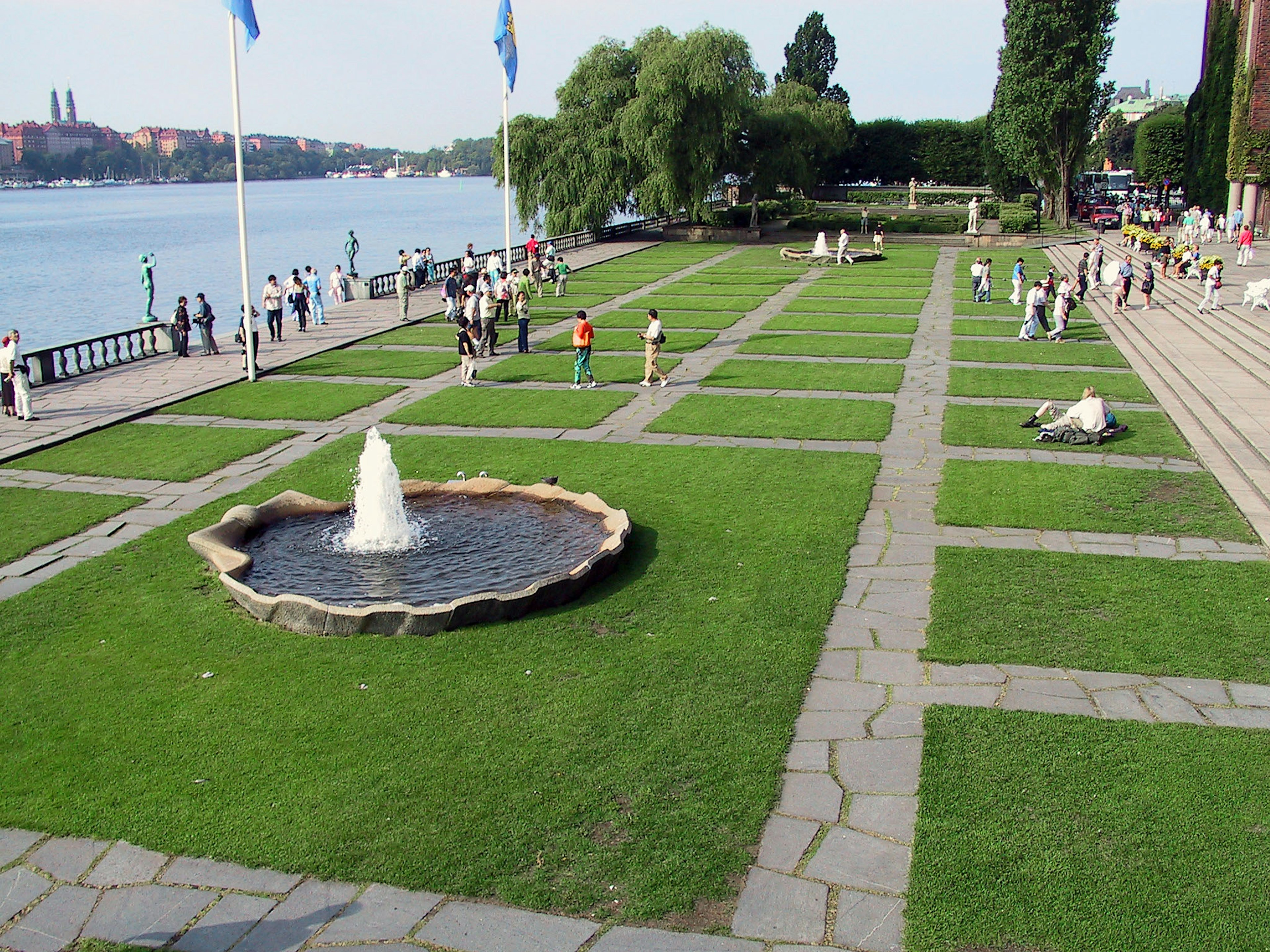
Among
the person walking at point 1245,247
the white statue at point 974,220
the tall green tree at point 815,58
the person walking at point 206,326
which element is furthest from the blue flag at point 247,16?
the tall green tree at point 815,58

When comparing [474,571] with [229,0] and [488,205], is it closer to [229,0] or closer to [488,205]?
[229,0]

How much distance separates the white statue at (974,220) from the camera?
5225 centimetres

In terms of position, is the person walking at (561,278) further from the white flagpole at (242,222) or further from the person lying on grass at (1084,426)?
the person lying on grass at (1084,426)

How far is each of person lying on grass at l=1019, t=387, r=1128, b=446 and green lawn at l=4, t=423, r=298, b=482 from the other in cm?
1201

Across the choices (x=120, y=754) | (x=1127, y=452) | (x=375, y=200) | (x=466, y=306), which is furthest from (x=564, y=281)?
(x=375, y=200)

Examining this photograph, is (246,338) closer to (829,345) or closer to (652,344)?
(652,344)

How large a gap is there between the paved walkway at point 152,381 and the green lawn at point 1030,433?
14282 mm

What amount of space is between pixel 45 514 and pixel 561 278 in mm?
23194

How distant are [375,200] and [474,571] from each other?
16338cm

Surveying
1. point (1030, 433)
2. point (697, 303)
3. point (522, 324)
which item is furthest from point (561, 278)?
point (1030, 433)

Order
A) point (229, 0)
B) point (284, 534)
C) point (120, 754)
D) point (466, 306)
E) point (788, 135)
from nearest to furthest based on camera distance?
1. point (120, 754)
2. point (284, 534)
3. point (229, 0)
4. point (466, 306)
5. point (788, 135)

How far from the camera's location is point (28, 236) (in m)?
88.9

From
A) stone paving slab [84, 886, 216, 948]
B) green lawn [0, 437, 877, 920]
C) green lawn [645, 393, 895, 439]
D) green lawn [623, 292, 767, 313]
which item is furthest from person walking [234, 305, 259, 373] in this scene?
stone paving slab [84, 886, 216, 948]

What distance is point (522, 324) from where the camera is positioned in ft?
83.0
